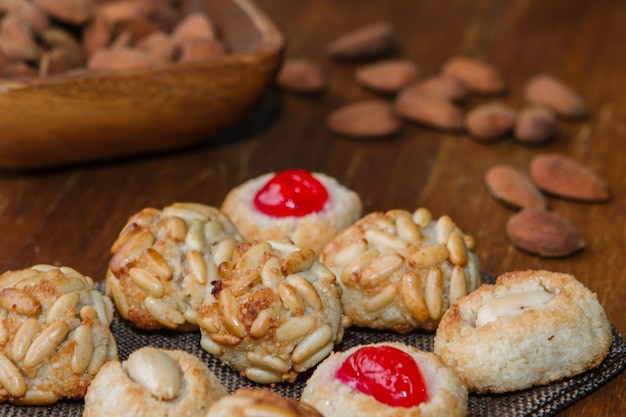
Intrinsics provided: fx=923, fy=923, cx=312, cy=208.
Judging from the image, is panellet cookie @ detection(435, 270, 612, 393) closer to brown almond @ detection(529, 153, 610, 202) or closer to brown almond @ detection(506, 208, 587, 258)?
brown almond @ detection(506, 208, 587, 258)

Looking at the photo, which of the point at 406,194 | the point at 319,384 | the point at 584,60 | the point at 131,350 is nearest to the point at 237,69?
the point at 406,194

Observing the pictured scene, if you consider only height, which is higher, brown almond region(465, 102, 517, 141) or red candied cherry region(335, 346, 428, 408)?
red candied cherry region(335, 346, 428, 408)

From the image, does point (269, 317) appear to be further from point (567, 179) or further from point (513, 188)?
point (567, 179)

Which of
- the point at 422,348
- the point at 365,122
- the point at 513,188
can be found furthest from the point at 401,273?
the point at 365,122

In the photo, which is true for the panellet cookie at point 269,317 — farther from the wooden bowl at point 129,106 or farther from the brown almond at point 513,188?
the brown almond at point 513,188

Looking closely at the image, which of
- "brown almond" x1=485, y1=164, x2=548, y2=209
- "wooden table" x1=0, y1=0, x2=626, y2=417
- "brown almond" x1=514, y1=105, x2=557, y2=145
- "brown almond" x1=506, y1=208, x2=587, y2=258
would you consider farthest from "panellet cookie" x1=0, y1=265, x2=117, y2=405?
Answer: "brown almond" x1=514, y1=105, x2=557, y2=145

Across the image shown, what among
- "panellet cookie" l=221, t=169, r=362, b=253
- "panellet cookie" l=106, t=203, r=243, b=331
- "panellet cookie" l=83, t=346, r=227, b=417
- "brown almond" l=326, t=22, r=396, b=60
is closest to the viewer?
"panellet cookie" l=83, t=346, r=227, b=417

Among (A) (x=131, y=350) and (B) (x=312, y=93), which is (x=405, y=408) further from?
(B) (x=312, y=93)
